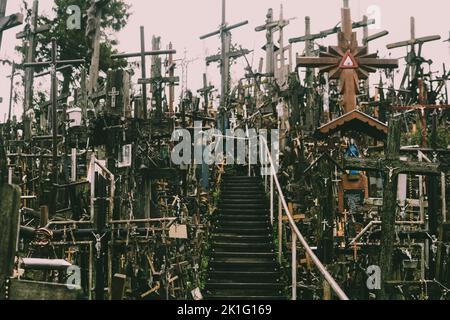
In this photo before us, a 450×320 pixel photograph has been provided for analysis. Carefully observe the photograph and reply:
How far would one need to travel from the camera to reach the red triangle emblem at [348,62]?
→ 1186 cm

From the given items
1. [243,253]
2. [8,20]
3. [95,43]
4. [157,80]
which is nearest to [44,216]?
[243,253]

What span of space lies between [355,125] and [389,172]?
10.2ft

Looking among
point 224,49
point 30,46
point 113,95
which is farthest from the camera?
point 224,49

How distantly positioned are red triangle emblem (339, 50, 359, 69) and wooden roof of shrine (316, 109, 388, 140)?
899 mm

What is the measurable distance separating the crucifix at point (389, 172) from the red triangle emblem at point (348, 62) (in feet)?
9.86

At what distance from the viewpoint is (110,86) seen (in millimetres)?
14469

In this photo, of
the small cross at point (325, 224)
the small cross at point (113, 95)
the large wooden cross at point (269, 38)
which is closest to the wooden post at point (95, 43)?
the small cross at point (113, 95)

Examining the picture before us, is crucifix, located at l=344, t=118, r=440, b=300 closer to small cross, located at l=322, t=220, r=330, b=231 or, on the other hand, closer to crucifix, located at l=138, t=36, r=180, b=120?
small cross, located at l=322, t=220, r=330, b=231

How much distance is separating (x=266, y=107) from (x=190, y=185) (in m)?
6.02

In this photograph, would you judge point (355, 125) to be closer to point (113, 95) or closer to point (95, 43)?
point (113, 95)

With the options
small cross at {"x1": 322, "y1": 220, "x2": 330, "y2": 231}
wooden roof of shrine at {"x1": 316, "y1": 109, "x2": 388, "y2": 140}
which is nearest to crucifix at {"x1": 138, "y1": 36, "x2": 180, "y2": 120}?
wooden roof of shrine at {"x1": 316, "y1": 109, "x2": 388, "y2": 140}

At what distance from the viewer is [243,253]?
11.0 meters

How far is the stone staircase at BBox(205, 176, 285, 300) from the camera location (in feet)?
32.7
